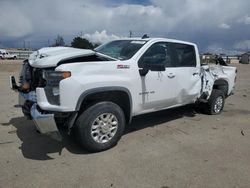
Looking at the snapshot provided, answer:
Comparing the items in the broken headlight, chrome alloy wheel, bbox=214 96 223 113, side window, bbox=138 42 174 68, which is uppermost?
side window, bbox=138 42 174 68

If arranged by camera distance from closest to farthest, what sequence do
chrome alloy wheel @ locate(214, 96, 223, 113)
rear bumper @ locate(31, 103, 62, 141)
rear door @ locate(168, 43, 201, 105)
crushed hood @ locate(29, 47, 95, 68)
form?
rear bumper @ locate(31, 103, 62, 141), crushed hood @ locate(29, 47, 95, 68), rear door @ locate(168, 43, 201, 105), chrome alloy wheel @ locate(214, 96, 223, 113)

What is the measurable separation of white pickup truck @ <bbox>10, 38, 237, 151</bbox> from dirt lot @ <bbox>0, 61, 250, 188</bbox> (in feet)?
1.52

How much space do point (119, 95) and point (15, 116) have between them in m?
3.31

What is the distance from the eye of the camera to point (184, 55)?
21.6ft

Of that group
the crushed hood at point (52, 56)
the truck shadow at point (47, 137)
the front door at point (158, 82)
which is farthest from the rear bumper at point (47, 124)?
the front door at point (158, 82)

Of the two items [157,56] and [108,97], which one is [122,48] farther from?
[108,97]

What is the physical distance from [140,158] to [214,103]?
3754 millimetres

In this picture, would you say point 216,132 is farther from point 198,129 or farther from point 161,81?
point 161,81

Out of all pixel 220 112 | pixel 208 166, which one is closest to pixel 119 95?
pixel 208 166

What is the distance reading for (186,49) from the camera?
22.1ft

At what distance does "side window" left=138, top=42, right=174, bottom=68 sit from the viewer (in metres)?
5.47

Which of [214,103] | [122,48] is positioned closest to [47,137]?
→ [122,48]

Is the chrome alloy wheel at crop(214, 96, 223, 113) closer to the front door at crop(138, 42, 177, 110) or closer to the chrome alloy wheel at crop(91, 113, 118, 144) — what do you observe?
the front door at crop(138, 42, 177, 110)

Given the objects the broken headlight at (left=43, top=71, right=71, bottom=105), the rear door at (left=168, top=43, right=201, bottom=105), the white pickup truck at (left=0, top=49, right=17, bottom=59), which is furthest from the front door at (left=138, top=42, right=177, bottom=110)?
the white pickup truck at (left=0, top=49, right=17, bottom=59)
